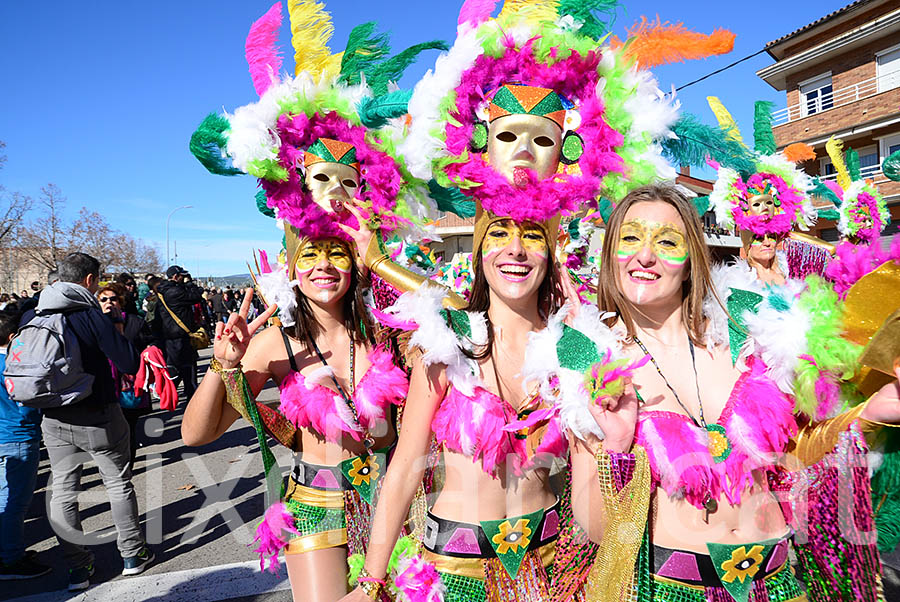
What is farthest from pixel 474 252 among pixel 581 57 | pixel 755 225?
pixel 755 225

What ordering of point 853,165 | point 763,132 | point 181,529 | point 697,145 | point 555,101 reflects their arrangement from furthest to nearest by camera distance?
point 853,165 → point 763,132 → point 181,529 → point 697,145 → point 555,101

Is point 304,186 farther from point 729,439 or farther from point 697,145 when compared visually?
point 729,439

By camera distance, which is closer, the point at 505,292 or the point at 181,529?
the point at 505,292

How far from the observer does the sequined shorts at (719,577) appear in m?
1.51

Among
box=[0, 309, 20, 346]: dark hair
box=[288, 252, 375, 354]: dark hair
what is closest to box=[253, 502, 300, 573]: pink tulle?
box=[288, 252, 375, 354]: dark hair

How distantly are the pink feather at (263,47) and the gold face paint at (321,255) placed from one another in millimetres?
807

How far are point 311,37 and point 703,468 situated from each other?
2414mm

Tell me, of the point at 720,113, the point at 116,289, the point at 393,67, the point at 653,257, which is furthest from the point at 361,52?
the point at 116,289

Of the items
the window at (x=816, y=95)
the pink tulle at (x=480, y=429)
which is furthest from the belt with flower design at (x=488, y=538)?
the window at (x=816, y=95)

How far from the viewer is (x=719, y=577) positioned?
152 cm

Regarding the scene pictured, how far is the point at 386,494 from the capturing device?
170 centimetres

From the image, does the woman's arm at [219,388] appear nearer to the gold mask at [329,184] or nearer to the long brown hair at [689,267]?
the gold mask at [329,184]

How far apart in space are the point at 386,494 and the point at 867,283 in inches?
55.7

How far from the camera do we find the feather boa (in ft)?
4.99
